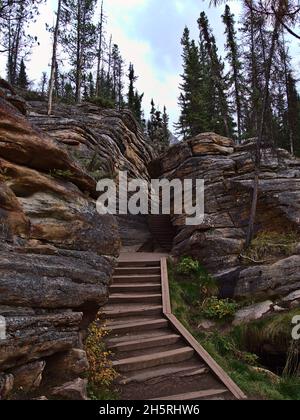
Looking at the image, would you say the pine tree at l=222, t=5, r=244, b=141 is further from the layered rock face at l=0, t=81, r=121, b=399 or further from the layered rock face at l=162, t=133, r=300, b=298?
the layered rock face at l=0, t=81, r=121, b=399

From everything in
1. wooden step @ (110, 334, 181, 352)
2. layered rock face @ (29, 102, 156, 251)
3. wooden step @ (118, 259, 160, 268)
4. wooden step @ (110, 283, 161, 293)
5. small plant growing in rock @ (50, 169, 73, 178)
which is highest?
layered rock face @ (29, 102, 156, 251)

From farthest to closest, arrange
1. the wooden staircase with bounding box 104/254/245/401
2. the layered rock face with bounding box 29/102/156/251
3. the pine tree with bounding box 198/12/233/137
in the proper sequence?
the pine tree with bounding box 198/12/233/137, the layered rock face with bounding box 29/102/156/251, the wooden staircase with bounding box 104/254/245/401

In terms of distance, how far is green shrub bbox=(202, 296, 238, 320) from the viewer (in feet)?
30.1

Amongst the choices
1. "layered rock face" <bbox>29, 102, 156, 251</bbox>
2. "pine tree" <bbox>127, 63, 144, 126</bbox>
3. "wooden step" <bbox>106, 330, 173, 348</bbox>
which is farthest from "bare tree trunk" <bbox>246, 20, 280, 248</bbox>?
"pine tree" <bbox>127, 63, 144, 126</bbox>

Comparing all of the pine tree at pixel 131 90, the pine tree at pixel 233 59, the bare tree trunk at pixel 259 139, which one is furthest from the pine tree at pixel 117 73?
the bare tree trunk at pixel 259 139

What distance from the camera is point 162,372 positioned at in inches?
249

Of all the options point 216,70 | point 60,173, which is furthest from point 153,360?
point 216,70

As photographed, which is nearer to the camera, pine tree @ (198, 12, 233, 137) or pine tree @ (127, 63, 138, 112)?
pine tree @ (198, 12, 233, 137)

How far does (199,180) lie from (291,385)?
332 inches

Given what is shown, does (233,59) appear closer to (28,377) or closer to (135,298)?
(135,298)

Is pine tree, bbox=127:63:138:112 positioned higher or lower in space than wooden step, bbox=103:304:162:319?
higher

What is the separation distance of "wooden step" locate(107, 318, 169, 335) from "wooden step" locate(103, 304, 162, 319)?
0.41m

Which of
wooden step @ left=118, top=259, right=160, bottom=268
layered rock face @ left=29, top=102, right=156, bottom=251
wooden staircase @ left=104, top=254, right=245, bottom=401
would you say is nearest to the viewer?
wooden staircase @ left=104, top=254, right=245, bottom=401

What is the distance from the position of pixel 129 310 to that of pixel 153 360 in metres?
1.81
